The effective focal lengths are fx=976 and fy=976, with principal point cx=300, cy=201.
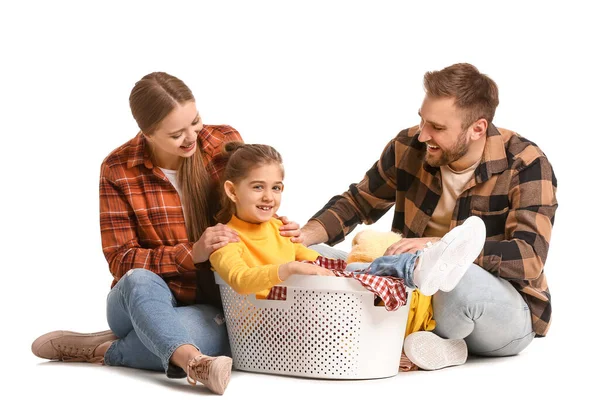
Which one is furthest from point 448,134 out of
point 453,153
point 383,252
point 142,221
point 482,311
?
point 142,221

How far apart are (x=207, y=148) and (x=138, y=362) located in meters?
0.80

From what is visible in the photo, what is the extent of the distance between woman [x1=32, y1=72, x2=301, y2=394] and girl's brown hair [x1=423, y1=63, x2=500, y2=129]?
717mm

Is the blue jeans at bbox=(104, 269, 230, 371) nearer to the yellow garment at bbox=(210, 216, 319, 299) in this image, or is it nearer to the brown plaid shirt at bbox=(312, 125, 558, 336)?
the yellow garment at bbox=(210, 216, 319, 299)

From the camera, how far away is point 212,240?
10.3 ft

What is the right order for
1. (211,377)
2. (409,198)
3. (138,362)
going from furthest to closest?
(409,198) → (138,362) → (211,377)

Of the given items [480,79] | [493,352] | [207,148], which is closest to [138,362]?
[207,148]

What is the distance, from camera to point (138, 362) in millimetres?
3287

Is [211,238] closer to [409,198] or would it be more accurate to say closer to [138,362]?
[138,362]

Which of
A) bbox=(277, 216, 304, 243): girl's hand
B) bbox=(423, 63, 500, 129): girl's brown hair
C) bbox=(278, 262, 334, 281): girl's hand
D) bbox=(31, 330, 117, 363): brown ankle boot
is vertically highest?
bbox=(423, 63, 500, 129): girl's brown hair

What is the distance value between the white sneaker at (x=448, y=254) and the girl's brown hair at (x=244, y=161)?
61 centimetres

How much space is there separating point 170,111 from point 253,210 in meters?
0.44

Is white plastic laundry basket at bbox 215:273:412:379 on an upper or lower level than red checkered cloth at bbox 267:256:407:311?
lower

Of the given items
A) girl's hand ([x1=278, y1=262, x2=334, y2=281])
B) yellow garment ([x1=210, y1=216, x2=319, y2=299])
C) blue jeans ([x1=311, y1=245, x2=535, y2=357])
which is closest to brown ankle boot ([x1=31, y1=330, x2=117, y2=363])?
yellow garment ([x1=210, y1=216, x2=319, y2=299])

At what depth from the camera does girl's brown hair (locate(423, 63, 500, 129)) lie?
A: 3.45m
